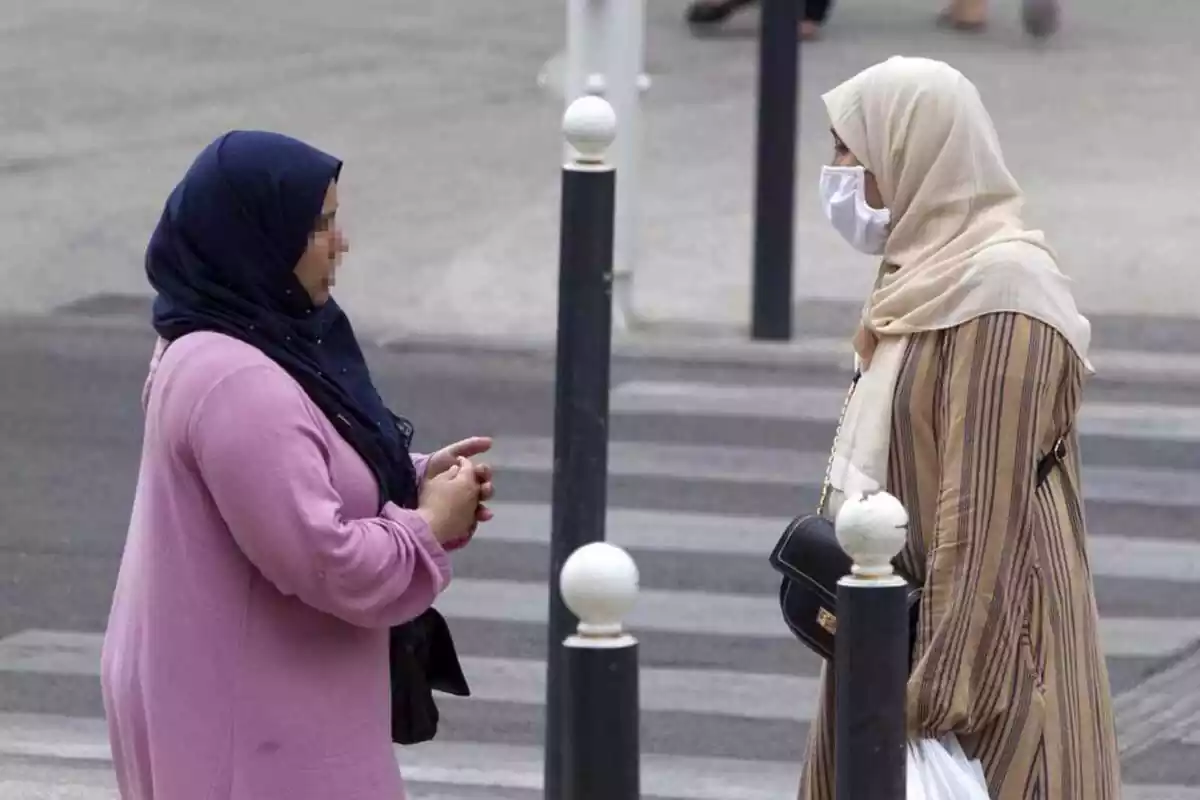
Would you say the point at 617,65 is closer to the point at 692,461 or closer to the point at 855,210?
the point at 692,461

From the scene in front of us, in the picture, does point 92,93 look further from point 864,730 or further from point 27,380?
point 864,730

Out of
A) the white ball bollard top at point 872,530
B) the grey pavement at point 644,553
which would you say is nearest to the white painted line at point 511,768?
the grey pavement at point 644,553

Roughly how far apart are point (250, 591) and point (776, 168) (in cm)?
755

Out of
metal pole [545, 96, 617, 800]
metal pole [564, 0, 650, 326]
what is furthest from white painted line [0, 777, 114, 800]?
metal pole [564, 0, 650, 326]

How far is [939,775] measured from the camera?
10.3 feet

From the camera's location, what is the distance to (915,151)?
333 centimetres

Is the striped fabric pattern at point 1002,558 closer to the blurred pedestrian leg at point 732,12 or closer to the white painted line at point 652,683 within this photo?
the white painted line at point 652,683

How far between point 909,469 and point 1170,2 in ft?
53.2

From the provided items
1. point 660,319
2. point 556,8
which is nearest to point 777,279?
point 660,319

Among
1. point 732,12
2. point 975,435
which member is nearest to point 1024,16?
point 732,12

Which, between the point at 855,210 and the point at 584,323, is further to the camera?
the point at 584,323

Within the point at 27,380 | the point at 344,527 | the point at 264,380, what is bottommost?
the point at 27,380

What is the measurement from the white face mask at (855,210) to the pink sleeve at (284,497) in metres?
0.98

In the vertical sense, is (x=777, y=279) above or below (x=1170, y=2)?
below
